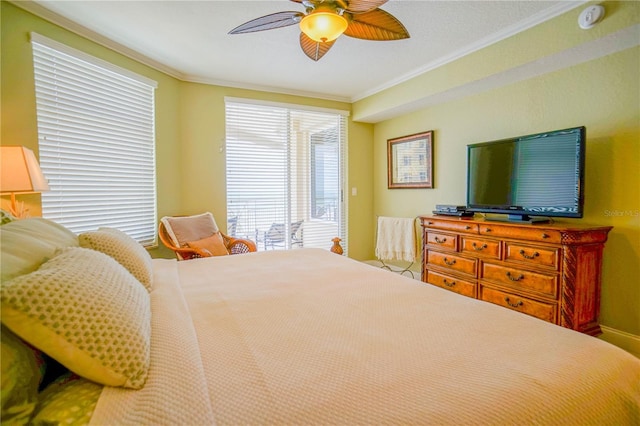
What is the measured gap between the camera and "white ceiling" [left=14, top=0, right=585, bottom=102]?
2234 mm

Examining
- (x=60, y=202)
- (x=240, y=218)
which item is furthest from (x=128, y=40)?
(x=240, y=218)

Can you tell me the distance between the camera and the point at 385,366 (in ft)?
2.89

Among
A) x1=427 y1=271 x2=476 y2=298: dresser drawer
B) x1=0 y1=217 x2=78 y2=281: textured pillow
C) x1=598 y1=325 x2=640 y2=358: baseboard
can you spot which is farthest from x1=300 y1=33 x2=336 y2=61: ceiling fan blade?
x1=598 y1=325 x2=640 y2=358: baseboard

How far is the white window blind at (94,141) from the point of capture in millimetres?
2377

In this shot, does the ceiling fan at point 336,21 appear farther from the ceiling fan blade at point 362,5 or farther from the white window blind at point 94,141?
the white window blind at point 94,141

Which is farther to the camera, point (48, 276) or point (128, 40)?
point (128, 40)

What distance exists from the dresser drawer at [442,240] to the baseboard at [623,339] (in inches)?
48.8

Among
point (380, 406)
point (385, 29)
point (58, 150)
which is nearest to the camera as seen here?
point (380, 406)

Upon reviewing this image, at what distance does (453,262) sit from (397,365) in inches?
93.3

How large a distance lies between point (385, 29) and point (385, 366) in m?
1.92

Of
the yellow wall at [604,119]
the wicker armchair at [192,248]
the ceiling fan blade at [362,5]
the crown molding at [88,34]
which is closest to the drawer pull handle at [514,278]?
the yellow wall at [604,119]

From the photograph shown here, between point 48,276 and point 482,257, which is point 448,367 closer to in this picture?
point 48,276

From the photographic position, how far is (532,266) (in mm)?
2367

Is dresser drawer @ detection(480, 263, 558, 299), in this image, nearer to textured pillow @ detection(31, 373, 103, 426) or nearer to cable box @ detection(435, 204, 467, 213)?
cable box @ detection(435, 204, 467, 213)
